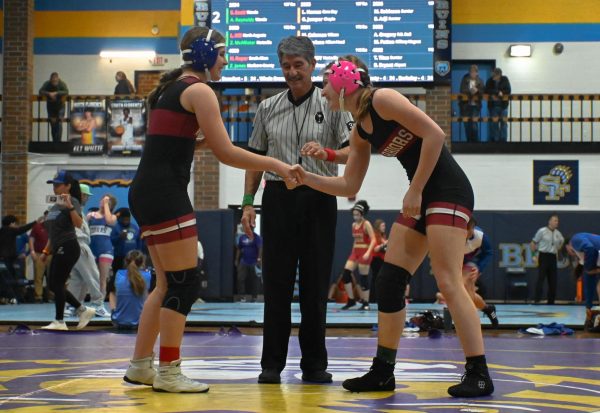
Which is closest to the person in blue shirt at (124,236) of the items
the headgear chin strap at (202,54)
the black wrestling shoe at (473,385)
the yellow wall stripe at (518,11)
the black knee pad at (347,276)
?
the black knee pad at (347,276)

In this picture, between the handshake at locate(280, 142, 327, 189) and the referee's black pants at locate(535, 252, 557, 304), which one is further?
the referee's black pants at locate(535, 252, 557, 304)

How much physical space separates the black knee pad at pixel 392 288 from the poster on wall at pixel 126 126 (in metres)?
16.4

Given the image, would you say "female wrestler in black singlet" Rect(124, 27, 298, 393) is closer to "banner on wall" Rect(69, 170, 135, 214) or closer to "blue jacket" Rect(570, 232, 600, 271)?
"blue jacket" Rect(570, 232, 600, 271)

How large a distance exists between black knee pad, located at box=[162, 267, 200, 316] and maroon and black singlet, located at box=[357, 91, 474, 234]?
46.1 inches

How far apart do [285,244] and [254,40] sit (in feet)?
45.1

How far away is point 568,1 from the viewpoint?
22234 millimetres

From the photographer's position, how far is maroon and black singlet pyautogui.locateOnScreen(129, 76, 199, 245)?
5023mm

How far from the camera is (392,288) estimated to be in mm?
5176

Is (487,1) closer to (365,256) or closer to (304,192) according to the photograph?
(365,256)

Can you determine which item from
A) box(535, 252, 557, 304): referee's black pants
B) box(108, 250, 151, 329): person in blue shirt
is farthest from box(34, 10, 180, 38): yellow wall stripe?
box(108, 250, 151, 329): person in blue shirt

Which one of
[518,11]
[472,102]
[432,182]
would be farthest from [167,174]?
[518,11]

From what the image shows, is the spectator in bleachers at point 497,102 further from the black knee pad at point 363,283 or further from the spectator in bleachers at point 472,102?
the black knee pad at point 363,283

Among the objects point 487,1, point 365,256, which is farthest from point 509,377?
point 487,1

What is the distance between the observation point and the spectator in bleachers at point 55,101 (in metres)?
22.0
